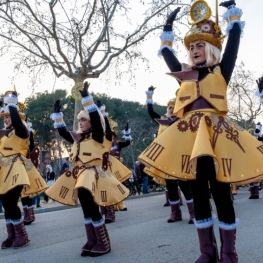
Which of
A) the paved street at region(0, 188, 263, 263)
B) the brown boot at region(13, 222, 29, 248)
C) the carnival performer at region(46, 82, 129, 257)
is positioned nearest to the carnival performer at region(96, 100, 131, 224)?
the carnival performer at region(46, 82, 129, 257)

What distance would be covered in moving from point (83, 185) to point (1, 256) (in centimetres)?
134

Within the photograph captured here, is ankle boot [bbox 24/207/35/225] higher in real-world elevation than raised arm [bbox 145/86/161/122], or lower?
lower

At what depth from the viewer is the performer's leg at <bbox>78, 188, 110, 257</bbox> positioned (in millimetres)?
4543

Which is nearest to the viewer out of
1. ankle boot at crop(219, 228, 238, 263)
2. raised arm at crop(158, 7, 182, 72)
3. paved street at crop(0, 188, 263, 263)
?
ankle boot at crop(219, 228, 238, 263)

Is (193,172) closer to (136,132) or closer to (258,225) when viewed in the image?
(258,225)

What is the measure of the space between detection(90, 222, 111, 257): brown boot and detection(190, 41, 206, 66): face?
2.07 m

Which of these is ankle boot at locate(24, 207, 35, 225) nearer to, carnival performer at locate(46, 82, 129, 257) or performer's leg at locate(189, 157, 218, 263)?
carnival performer at locate(46, 82, 129, 257)

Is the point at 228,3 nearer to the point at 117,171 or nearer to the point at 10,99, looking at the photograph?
the point at 10,99

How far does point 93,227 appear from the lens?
4660 millimetres

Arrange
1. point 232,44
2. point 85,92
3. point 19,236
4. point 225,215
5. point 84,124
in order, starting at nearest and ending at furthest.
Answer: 1. point 225,215
2. point 232,44
3. point 85,92
4. point 84,124
5. point 19,236

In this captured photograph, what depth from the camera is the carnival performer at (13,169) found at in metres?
5.26

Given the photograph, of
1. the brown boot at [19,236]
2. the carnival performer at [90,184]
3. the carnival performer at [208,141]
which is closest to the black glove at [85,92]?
the carnival performer at [90,184]

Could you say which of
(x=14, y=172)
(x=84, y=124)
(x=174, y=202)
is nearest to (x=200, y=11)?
(x=84, y=124)

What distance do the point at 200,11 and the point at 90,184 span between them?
6.82ft
